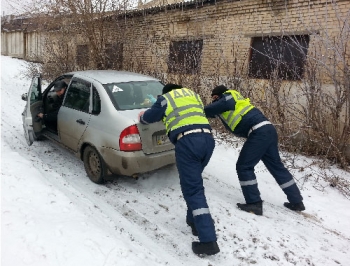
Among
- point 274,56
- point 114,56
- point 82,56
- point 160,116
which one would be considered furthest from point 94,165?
point 82,56

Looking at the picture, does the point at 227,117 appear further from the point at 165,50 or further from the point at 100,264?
the point at 165,50

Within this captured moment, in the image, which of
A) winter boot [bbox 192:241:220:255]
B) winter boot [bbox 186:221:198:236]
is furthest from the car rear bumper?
winter boot [bbox 192:241:220:255]

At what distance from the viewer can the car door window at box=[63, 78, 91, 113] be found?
4398mm

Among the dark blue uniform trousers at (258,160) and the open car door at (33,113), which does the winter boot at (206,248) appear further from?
the open car door at (33,113)

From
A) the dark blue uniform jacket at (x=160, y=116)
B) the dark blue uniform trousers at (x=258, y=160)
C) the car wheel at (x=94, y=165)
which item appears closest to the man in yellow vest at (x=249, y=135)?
the dark blue uniform trousers at (x=258, y=160)

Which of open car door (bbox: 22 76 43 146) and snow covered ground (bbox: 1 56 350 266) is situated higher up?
open car door (bbox: 22 76 43 146)

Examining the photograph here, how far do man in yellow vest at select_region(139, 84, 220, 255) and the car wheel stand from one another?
1422 mm

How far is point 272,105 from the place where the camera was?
6219mm

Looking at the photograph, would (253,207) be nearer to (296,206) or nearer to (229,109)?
(296,206)

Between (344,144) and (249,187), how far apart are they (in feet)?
8.87

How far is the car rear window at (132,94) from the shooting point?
410 cm

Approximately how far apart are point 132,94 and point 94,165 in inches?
49.8

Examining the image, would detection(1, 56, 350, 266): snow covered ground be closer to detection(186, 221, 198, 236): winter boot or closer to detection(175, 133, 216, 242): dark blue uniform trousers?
detection(186, 221, 198, 236): winter boot

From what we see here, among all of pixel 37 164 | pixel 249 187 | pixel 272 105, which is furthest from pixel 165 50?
pixel 249 187
